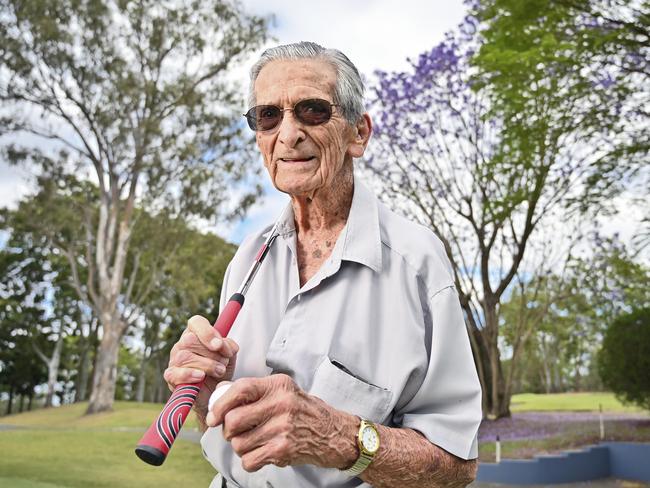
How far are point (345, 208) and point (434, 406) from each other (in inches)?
16.6

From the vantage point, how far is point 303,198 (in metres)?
1.26

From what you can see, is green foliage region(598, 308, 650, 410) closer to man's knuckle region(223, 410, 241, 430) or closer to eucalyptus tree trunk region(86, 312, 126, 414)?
man's knuckle region(223, 410, 241, 430)

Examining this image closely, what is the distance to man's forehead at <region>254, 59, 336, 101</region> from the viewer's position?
119 centimetres

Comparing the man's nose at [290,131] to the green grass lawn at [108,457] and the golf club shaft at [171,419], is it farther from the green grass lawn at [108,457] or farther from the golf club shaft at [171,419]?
the green grass lawn at [108,457]

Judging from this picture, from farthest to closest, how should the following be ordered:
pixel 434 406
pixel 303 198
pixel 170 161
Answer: pixel 170 161, pixel 303 198, pixel 434 406

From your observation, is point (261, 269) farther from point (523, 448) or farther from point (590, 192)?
point (590, 192)

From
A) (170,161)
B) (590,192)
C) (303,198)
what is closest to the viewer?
(303,198)

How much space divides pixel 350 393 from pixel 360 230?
0.31 m

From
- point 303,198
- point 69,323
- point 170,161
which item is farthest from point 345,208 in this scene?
point 69,323

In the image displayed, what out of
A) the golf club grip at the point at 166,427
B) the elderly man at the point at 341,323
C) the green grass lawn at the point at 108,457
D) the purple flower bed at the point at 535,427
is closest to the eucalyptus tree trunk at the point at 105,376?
the green grass lawn at the point at 108,457

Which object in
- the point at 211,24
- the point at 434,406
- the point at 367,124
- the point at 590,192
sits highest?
the point at 211,24

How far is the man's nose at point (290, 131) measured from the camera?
1.17 metres

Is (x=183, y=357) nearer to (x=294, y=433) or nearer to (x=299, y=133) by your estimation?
(x=294, y=433)

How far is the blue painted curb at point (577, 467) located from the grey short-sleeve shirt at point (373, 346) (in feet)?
26.8
